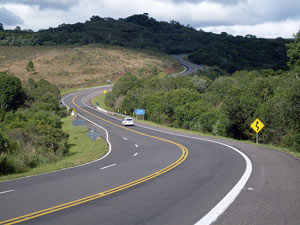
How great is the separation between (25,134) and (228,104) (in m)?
22.9

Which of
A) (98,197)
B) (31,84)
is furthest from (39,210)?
(31,84)

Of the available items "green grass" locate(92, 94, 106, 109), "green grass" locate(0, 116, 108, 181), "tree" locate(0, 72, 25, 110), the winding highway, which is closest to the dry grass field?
"green grass" locate(92, 94, 106, 109)

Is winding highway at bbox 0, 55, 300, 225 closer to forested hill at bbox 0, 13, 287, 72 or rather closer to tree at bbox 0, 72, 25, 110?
tree at bbox 0, 72, 25, 110

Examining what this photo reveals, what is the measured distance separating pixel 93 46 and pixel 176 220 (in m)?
137

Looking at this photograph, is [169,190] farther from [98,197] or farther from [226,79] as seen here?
[226,79]

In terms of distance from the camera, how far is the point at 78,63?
378 ft

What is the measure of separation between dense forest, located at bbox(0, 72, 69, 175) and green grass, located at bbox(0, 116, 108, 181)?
970 mm

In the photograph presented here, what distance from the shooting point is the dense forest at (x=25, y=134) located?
19328 millimetres

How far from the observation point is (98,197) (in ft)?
33.4

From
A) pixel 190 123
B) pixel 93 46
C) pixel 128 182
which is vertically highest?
pixel 93 46

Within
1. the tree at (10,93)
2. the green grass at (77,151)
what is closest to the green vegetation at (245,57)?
the tree at (10,93)

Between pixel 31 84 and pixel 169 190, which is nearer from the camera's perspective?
pixel 169 190

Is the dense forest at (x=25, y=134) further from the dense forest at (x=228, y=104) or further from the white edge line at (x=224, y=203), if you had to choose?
the dense forest at (x=228, y=104)

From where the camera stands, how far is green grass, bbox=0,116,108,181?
17902 mm
